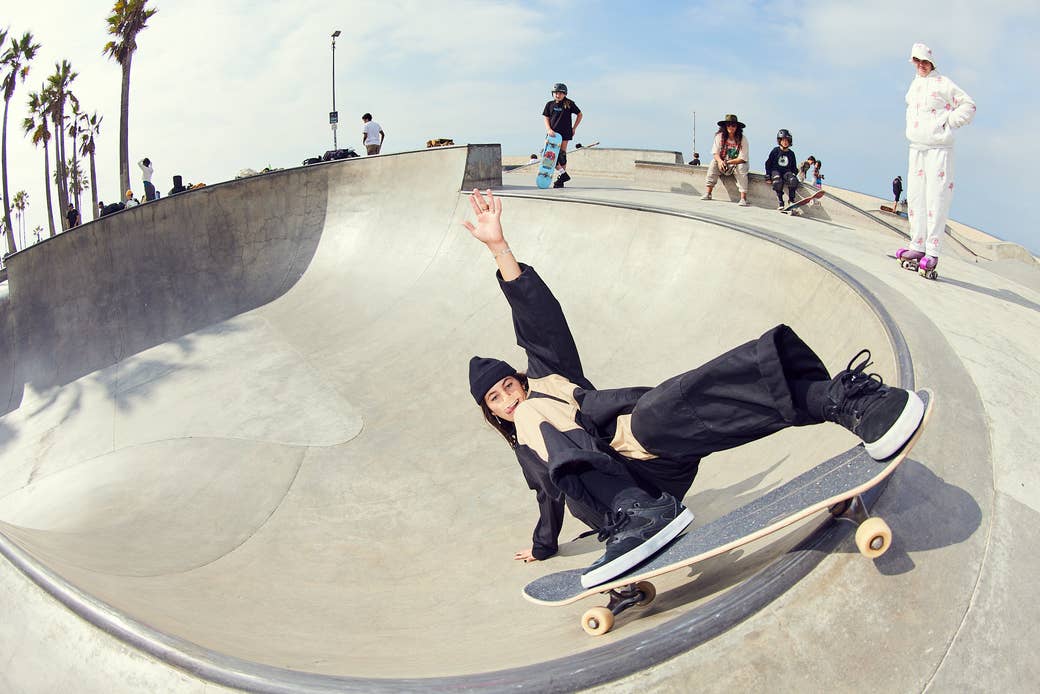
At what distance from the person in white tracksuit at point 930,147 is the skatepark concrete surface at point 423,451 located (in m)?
0.40

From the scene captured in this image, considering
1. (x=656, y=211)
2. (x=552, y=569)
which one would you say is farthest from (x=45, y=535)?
(x=656, y=211)

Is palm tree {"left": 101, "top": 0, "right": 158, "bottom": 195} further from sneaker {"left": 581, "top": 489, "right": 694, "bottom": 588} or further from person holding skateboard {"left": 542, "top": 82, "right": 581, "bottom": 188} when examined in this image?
sneaker {"left": 581, "top": 489, "right": 694, "bottom": 588}

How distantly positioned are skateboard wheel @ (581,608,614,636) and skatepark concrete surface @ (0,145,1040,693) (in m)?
0.10

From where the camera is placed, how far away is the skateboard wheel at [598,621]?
267 cm

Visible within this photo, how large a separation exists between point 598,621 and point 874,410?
4.06 ft

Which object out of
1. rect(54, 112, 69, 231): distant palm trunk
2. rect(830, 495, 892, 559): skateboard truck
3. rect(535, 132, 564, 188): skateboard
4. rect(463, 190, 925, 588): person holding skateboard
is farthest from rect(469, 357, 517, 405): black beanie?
rect(54, 112, 69, 231): distant palm trunk

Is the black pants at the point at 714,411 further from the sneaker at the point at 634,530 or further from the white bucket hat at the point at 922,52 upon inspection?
the white bucket hat at the point at 922,52

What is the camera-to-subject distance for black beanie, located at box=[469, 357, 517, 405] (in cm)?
332

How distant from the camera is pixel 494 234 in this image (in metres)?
3.39

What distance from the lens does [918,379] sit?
11.5 ft

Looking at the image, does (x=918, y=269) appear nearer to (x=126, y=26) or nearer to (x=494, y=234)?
(x=494, y=234)

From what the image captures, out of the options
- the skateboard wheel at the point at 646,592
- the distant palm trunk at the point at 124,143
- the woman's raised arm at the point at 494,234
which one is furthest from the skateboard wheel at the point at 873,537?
the distant palm trunk at the point at 124,143

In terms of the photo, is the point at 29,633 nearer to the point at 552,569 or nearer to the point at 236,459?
the point at 552,569

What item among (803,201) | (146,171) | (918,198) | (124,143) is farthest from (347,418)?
(124,143)
